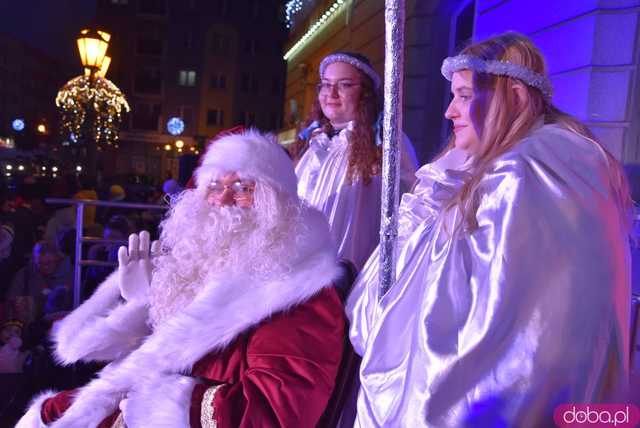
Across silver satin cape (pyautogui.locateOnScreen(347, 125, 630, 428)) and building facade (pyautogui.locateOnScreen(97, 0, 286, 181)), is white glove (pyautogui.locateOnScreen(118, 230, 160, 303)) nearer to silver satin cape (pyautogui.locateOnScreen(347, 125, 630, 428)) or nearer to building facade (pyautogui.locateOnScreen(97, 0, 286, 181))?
silver satin cape (pyautogui.locateOnScreen(347, 125, 630, 428))

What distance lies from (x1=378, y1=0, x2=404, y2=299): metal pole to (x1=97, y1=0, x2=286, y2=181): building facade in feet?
111

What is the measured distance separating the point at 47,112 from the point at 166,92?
27884 millimetres

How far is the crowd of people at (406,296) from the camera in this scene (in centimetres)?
134

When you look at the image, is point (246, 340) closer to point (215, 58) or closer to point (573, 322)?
point (573, 322)

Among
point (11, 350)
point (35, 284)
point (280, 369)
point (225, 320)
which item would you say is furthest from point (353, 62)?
point (35, 284)

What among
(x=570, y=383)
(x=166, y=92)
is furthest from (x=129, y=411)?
(x=166, y=92)

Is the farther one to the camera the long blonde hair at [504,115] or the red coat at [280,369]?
the red coat at [280,369]

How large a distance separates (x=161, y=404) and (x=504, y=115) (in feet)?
4.57

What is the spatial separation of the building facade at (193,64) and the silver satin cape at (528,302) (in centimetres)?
3416

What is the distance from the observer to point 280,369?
1690 millimetres

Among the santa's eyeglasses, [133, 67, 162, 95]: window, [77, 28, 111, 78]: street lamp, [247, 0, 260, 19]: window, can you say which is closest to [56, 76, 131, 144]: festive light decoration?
[77, 28, 111, 78]: street lamp

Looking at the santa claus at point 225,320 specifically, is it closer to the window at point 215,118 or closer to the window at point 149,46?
the window at point 215,118

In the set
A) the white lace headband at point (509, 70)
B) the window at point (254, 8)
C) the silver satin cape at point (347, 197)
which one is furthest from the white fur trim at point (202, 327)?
the window at point (254, 8)

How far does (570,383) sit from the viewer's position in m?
1.35
